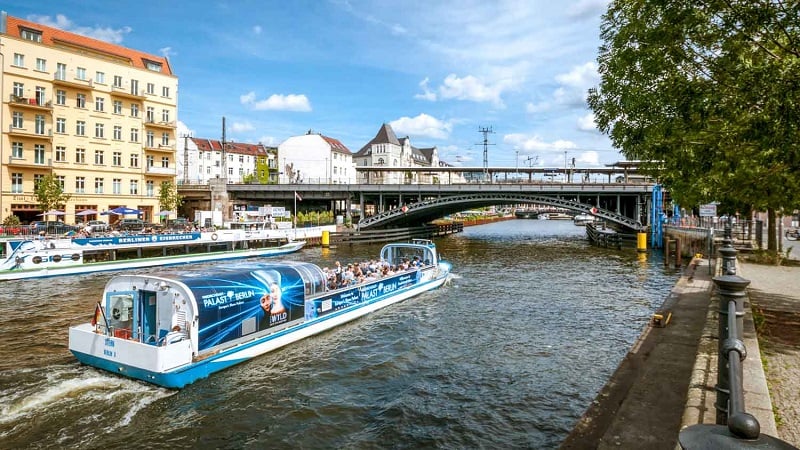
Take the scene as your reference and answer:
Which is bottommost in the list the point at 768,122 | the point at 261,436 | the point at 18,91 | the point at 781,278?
the point at 261,436

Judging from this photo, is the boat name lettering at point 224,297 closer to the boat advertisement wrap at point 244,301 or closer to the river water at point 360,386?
the boat advertisement wrap at point 244,301

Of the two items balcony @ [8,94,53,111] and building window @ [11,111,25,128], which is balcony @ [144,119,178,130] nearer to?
balcony @ [8,94,53,111]

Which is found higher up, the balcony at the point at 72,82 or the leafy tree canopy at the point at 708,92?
the balcony at the point at 72,82

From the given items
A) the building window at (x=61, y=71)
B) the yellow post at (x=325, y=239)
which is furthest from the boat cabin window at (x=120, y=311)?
the building window at (x=61, y=71)

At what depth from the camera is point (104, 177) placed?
5609 cm

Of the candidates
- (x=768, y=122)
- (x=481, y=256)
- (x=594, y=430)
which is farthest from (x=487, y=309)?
(x=481, y=256)

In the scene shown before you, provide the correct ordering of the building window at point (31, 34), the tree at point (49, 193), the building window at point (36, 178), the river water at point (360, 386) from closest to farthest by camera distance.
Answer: the river water at point (360, 386) → the tree at point (49, 193) → the building window at point (36, 178) → the building window at point (31, 34)

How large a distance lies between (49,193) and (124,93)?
15510mm

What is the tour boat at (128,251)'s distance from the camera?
3334cm

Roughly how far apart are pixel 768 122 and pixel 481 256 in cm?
4277

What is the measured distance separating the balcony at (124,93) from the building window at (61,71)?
4.61 meters

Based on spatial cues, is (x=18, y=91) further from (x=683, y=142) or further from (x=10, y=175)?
(x=683, y=142)

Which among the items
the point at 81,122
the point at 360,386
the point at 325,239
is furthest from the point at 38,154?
the point at 360,386

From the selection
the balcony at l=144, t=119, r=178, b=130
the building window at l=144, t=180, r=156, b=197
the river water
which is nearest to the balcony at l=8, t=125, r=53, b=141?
the balcony at l=144, t=119, r=178, b=130
